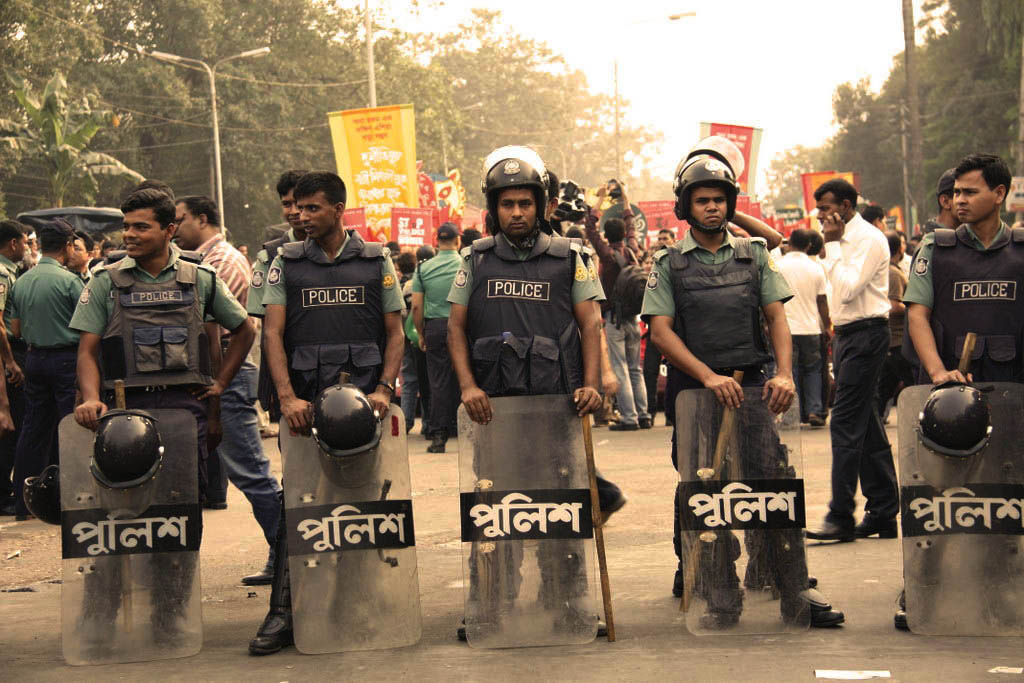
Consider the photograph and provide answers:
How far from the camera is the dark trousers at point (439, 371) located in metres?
12.6

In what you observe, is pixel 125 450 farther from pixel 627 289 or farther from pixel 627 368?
Answer: pixel 627 368

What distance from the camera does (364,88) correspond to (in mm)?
52438

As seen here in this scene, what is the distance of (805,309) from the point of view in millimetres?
13180

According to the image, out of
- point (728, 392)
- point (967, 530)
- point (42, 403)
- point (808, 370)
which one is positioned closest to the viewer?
point (967, 530)

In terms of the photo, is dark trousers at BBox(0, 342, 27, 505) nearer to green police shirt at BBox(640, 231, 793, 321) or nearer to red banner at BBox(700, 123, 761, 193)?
green police shirt at BBox(640, 231, 793, 321)

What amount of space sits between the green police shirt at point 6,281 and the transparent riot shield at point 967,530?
638 cm

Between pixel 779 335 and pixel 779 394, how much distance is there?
0.35 meters

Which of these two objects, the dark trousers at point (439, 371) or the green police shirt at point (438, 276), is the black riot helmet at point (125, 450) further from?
the dark trousers at point (439, 371)

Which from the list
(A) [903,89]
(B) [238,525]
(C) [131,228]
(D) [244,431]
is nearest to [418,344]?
(B) [238,525]

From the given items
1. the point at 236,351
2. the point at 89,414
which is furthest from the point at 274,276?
the point at 89,414

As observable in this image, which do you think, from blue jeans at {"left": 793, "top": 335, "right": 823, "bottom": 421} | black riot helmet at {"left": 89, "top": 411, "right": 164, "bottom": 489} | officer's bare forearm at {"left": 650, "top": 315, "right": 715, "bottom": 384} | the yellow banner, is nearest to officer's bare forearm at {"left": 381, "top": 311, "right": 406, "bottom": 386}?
black riot helmet at {"left": 89, "top": 411, "right": 164, "bottom": 489}

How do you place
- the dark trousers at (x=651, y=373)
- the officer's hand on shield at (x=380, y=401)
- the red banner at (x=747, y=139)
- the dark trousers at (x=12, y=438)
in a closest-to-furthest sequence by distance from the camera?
the officer's hand on shield at (x=380, y=401) → the dark trousers at (x=12, y=438) → the dark trousers at (x=651, y=373) → the red banner at (x=747, y=139)

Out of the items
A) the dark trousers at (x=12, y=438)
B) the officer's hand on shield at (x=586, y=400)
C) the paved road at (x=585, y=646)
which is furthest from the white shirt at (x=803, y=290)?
the officer's hand on shield at (x=586, y=400)

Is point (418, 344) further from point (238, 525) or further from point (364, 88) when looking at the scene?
point (364, 88)
